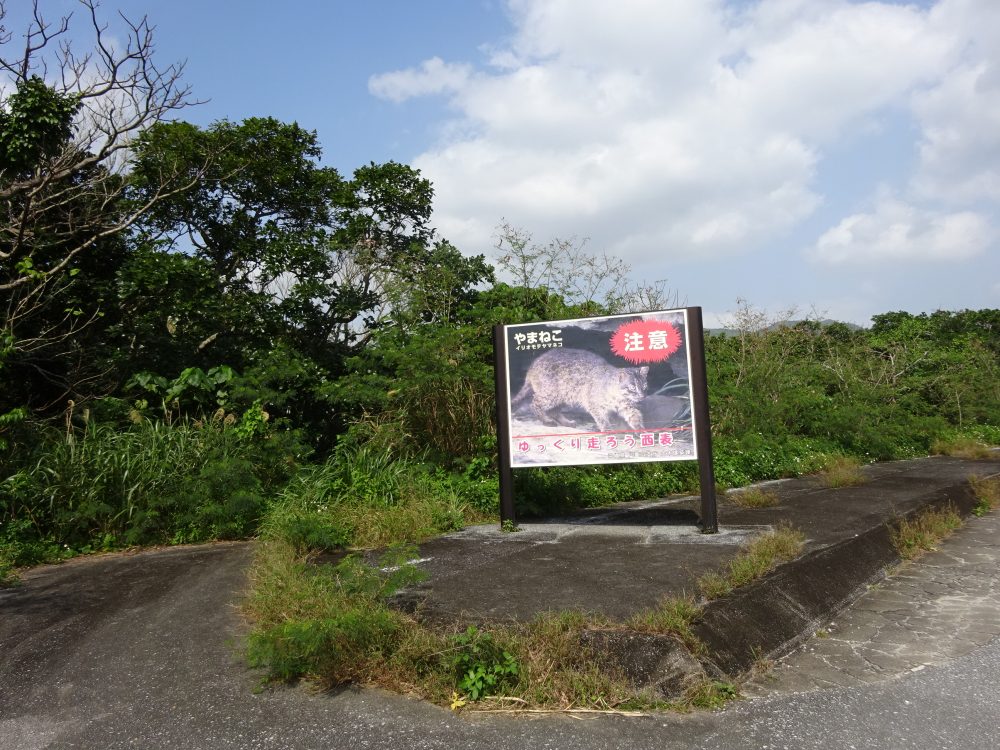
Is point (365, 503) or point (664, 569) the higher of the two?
point (365, 503)

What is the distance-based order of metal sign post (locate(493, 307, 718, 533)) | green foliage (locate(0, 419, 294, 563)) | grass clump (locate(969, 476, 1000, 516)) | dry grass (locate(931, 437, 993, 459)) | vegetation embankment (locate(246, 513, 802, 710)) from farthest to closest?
dry grass (locate(931, 437, 993, 459)), grass clump (locate(969, 476, 1000, 516)), green foliage (locate(0, 419, 294, 563)), metal sign post (locate(493, 307, 718, 533)), vegetation embankment (locate(246, 513, 802, 710))

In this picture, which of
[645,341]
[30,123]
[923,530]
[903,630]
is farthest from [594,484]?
[30,123]

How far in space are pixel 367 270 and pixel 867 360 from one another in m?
10.6

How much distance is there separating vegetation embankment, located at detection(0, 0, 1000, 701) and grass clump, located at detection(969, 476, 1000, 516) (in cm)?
217

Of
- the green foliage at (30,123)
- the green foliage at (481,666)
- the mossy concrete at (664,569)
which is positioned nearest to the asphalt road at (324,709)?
the green foliage at (481,666)

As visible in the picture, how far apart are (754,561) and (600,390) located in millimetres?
2214

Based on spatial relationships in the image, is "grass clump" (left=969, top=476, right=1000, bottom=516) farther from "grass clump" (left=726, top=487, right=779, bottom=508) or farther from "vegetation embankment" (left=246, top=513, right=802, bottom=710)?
"vegetation embankment" (left=246, top=513, right=802, bottom=710)

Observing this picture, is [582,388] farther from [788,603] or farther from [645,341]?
[788,603]

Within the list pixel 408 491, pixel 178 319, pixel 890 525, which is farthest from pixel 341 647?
pixel 178 319

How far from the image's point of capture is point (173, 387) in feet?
32.4

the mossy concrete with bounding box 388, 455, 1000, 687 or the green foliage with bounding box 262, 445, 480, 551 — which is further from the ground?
the green foliage with bounding box 262, 445, 480, 551

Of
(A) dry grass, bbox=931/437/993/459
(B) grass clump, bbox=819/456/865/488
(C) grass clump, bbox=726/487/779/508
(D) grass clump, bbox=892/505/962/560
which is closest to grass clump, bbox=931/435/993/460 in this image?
(A) dry grass, bbox=931/437/993/459

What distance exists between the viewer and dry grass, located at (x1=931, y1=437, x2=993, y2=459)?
13.7 metres

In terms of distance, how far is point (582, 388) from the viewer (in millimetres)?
6645
